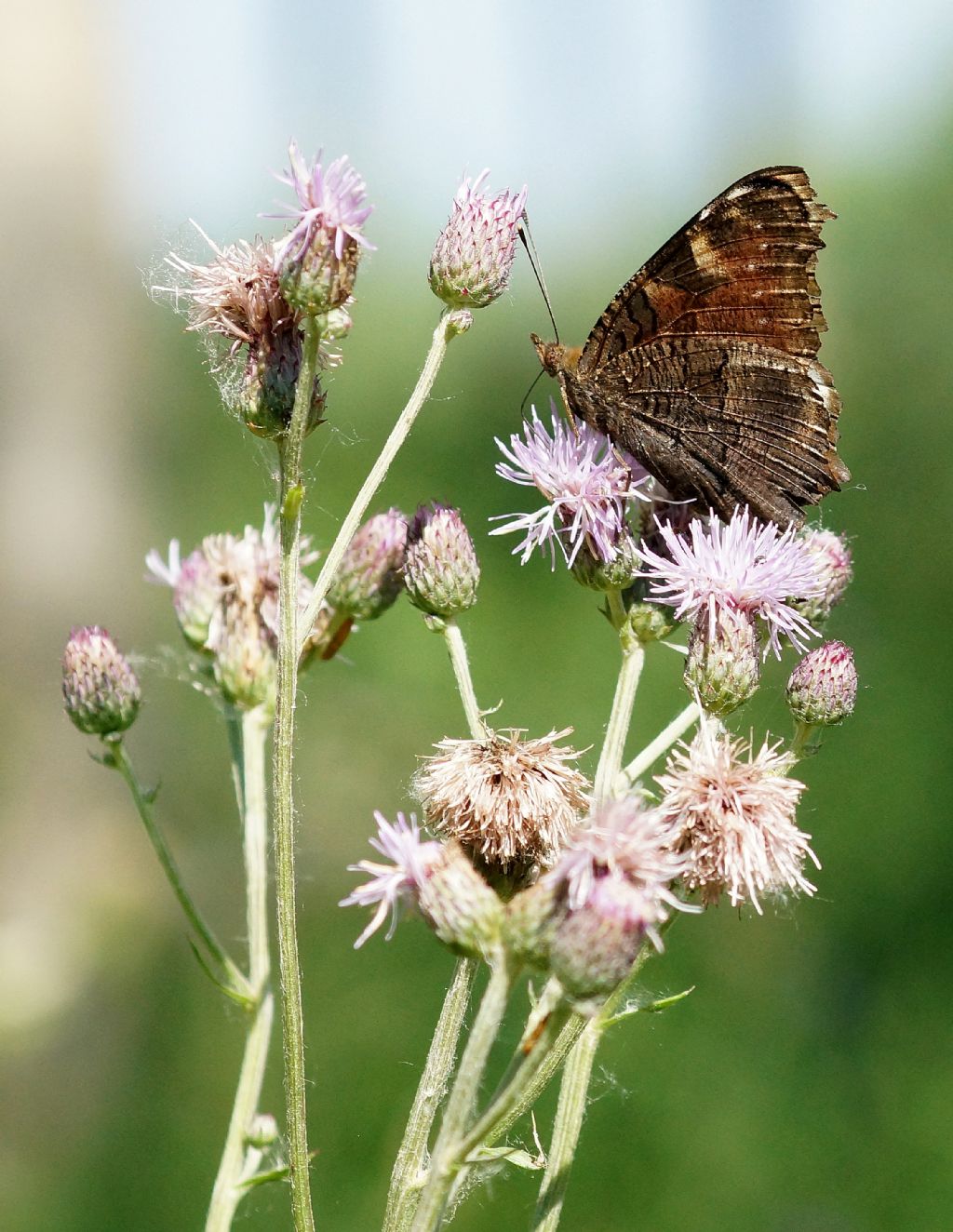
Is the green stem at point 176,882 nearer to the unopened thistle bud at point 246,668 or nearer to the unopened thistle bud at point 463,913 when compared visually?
the unopened thistle bud at point 246,668

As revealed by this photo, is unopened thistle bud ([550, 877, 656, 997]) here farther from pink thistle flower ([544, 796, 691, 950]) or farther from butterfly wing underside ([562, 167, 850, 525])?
butterfly wing underside ([562, 167, 850, 525])

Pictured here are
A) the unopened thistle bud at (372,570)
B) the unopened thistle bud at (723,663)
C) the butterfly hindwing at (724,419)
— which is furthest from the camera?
the butterfly hindwing at (724,419)

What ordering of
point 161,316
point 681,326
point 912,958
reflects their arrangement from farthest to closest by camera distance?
point 161,316, point 912,958, point 681,326

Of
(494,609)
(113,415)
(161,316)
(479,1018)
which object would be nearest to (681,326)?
(479,1018)

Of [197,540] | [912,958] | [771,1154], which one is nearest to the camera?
[771,1154]

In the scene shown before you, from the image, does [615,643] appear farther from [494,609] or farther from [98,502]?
[98,502]

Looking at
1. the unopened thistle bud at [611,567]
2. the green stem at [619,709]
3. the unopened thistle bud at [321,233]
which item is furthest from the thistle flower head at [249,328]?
the green stem at [619,709]

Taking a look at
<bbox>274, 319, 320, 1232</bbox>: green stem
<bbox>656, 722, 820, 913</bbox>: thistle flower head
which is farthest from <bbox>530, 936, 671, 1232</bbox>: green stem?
<bbox>274, 319, 320, 1232</bbox>: green stem
